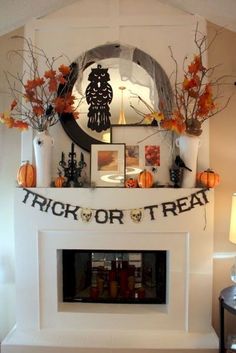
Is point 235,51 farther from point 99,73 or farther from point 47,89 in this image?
point 47,89

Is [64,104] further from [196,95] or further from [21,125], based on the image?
[196,95]

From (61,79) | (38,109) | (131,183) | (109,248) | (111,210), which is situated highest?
(61,79)

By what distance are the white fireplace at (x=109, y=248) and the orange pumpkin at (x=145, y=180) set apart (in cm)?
4

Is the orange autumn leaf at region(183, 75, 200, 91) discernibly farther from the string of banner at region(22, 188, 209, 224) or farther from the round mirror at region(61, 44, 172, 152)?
the string of banner at region(22, 188, 209, 224)

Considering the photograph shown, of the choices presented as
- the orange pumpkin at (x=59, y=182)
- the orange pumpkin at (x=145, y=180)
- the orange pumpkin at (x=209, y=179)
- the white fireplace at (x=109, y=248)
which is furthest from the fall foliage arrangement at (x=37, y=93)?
the orange pumpkin at (x=209, y=179)

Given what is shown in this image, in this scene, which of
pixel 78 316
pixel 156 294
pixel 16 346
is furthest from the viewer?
pixel 156 294

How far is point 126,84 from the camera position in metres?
2.23

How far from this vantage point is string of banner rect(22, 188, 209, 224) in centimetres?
210

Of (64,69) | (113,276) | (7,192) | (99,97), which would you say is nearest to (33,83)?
(64,69)

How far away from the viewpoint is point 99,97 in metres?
2.23

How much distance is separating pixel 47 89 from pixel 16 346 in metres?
1.84

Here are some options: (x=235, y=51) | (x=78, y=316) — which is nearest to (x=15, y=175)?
(x=78, y=316)

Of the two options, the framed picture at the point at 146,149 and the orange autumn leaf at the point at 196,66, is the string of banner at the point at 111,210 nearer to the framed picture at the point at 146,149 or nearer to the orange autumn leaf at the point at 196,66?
the framed picture at the point at 146,149

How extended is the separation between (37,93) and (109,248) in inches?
49.3
